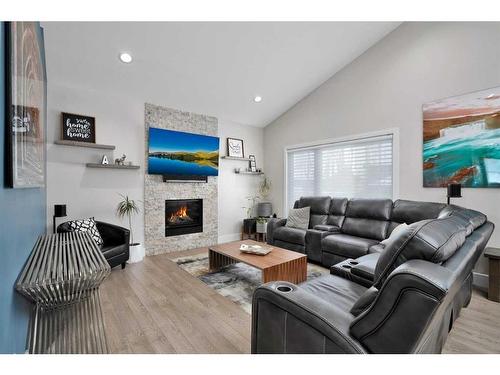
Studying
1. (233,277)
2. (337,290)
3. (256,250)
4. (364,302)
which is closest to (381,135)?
(256,250)

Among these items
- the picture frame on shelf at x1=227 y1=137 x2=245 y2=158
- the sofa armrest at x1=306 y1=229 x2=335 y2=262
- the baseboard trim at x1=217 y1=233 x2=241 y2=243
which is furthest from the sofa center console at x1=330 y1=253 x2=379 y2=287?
the picture frame on shelf at x1=227 y1=137 x2=245 y2=158

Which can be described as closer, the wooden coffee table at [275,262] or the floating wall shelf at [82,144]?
the wooden coffee table at [275,262]

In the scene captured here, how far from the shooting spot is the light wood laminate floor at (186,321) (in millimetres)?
1794

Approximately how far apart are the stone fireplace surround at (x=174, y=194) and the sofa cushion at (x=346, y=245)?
8.00ft

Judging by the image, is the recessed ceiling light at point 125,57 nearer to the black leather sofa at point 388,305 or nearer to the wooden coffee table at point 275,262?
the wooden coffee table at point 275,262

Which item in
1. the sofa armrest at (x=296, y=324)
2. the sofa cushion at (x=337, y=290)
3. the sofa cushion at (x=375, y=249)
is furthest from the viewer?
the sofa cushion at (x=375, y=249)

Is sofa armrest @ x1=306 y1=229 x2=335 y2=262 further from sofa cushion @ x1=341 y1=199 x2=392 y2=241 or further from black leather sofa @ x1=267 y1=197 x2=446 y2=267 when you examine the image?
sofa cushion @ x1=341 y1=199 x2=392 y2=241

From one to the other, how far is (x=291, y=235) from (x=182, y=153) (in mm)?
2493

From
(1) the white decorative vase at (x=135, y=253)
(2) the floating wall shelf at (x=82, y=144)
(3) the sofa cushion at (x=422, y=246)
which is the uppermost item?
(2) the floating wall shelf at (x=82, y=144)

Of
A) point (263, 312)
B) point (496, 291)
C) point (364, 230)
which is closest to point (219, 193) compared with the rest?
point (364, 230)

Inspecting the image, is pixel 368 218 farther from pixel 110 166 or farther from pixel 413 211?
pixel 110 166

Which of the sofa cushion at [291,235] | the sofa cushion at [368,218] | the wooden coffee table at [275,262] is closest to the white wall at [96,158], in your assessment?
the wooden coffee table at [275,262]

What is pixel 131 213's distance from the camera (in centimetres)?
401

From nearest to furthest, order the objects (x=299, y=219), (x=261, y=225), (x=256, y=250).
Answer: (x=256, y=250) → (x=299, y=219) → (x=261, y=225)
